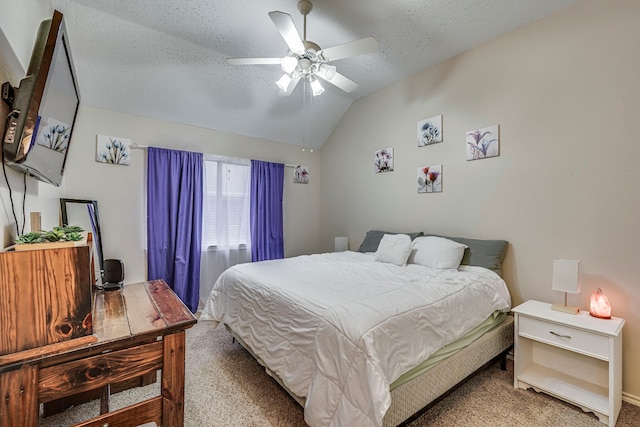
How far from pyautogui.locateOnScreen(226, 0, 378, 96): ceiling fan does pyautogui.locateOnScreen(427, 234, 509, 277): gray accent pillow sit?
6.21 ft

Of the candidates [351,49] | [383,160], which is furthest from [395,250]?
[351,49]

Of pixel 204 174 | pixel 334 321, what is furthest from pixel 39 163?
pixel 204 174

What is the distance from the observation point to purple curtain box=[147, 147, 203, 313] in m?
3.18

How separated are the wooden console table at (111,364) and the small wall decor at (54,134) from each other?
814 mm

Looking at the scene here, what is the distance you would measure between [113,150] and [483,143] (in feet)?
12.7

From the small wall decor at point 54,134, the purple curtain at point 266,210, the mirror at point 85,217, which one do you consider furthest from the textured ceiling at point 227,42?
the small wall decor at point 54,134

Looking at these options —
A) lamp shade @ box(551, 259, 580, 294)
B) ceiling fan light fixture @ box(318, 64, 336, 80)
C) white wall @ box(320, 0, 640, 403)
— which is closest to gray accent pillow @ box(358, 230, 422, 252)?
white wall @ box(320, 0, 640, 403)

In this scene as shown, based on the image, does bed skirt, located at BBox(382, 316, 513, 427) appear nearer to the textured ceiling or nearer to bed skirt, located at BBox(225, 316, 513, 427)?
bed skirt, located at BBox(225, 316, 513, 427)

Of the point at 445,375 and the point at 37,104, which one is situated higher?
the point at 37,104

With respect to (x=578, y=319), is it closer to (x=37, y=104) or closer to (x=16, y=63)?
(x=37, y=104)

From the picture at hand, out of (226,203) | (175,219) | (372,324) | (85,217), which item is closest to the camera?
(372,324)

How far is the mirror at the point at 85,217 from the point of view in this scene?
2629 millimetres

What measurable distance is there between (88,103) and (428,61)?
363 centimetres

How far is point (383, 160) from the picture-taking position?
360 centimetres
